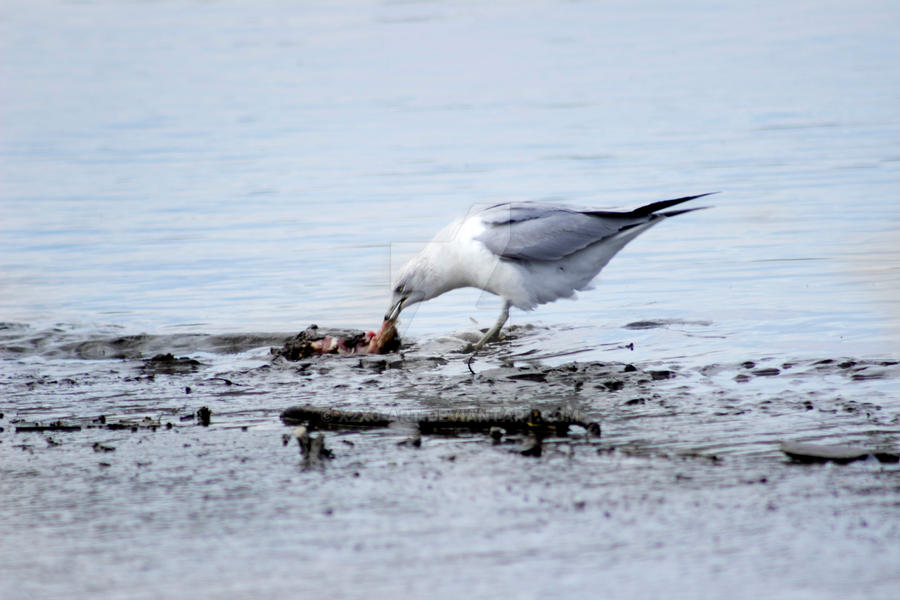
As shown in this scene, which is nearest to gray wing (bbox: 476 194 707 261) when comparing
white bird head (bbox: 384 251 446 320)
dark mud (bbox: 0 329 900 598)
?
white bird head (bbox: 384 251 446 320)

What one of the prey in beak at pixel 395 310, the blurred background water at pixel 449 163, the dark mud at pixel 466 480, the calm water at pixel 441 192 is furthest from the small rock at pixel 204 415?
the blurred background water at pixel 449 163

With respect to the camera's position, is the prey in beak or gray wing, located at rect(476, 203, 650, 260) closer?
gray wing, located at rect(476, 203, 650, 260)

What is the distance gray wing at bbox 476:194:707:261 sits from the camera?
8781 millimetres

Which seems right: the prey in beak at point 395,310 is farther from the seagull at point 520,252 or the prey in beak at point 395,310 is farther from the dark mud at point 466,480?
the dark mud at point 466,480

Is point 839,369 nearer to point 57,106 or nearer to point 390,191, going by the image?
point 390,191

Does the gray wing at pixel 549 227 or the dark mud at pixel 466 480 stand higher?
the gray wing at pixel 549 227

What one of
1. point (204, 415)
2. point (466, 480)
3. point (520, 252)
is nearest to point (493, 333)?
point (520, 252)

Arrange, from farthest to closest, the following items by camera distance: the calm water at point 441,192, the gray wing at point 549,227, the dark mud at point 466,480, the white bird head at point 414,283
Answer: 1. the white bird head at point 414,283
2. the gray wing at point 549,227
3. the calm water at point 441,192
4. the dark mud at point 466,480

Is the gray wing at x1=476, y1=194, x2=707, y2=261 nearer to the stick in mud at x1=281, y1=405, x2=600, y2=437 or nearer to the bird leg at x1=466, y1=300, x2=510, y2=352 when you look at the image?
the bird leg at x1=466, y1=300, x2=510, y2=352

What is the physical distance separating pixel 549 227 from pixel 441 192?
16.7ft

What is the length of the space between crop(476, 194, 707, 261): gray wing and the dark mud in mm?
1222

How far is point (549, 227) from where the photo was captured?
8836 millimetres

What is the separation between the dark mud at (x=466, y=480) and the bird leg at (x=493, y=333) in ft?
3.36

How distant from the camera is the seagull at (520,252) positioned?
880 cm
